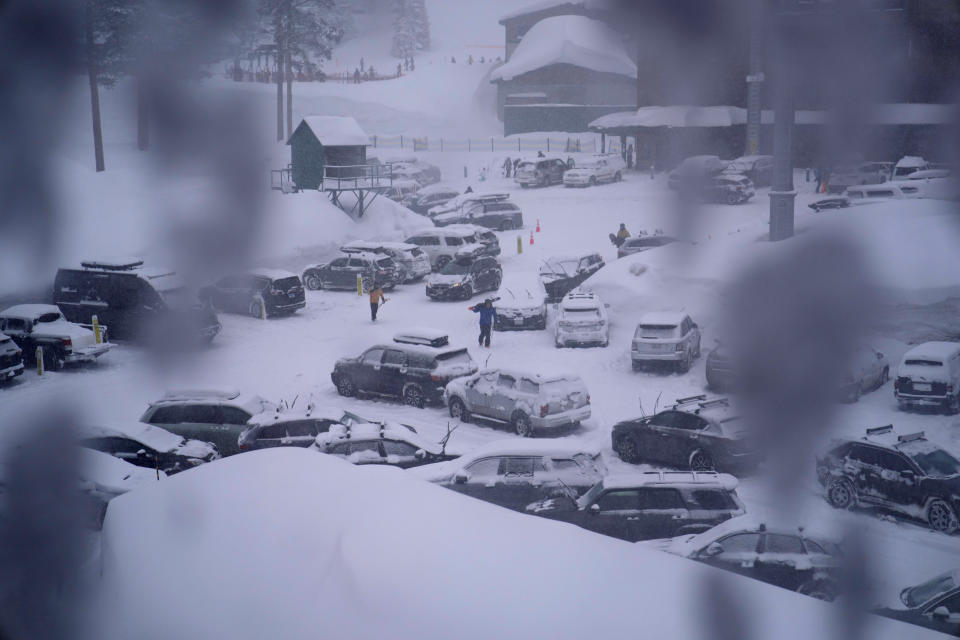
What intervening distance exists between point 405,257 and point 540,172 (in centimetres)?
193

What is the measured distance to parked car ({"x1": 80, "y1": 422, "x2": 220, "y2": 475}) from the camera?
3.36 m

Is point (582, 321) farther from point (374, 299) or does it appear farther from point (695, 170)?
point (695, 170)

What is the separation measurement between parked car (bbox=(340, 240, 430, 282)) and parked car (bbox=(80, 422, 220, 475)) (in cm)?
180

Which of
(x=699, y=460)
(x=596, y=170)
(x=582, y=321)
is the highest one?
(x=596, y=170)

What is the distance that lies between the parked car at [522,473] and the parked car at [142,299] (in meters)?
1.73

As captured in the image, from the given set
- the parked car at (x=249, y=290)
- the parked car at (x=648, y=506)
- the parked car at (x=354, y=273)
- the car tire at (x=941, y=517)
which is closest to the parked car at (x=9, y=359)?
the parked car at (x=249, y=290)

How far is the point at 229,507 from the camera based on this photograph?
1.69 m

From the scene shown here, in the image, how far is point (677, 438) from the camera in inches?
146

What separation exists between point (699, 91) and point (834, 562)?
96 centimetres

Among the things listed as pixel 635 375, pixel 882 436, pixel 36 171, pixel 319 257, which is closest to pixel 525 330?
pixel 635 375

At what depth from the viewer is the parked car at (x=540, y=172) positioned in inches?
186

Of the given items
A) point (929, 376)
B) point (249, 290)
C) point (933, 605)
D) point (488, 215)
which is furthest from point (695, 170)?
point (488, 215)

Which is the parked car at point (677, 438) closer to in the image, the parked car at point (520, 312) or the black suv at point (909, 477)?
the black suv at point (909, 477)

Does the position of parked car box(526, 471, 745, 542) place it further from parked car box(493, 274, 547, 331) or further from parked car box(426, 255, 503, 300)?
parked car box(426, 255, 503, 300)
